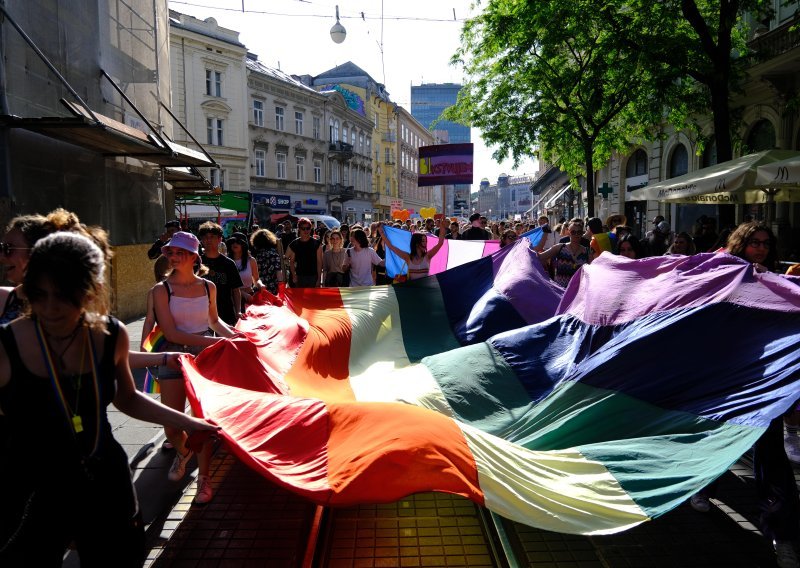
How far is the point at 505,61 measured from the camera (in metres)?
17.7

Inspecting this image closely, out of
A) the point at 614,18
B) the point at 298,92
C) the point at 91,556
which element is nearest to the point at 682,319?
Answer: the point at 91,556

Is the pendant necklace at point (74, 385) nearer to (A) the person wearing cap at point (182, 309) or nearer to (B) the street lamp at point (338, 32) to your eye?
(A) the person wearing cap at point (182, 309)

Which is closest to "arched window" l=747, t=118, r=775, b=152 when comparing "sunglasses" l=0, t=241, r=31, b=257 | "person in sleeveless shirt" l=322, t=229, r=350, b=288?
"person in sleeveless shirt" l=322, t=229, r=350, b=288

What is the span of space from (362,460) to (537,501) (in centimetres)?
86

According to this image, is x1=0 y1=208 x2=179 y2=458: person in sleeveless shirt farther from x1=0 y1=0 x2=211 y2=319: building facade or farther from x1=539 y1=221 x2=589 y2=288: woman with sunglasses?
x1=0 y1=0 x2=211 y2=319: building facade

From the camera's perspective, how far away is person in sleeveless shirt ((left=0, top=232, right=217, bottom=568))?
2.24 metres

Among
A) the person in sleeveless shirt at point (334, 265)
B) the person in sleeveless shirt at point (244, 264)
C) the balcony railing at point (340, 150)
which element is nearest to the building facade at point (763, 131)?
the person in sleeveless shirt at point (334, 265)

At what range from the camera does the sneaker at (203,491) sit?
13.8 feet

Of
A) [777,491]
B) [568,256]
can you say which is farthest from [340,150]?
[777,491]

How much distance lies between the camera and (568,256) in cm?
811

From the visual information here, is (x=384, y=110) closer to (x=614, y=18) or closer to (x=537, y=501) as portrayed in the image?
(x=614, y=18)

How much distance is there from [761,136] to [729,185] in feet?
34.2

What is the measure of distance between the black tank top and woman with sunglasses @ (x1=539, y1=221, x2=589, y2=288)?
6556mm

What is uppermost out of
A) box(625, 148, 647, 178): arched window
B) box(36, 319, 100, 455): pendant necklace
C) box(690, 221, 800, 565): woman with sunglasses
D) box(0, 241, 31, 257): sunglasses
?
box(625, 148, 647, 178): arched window
